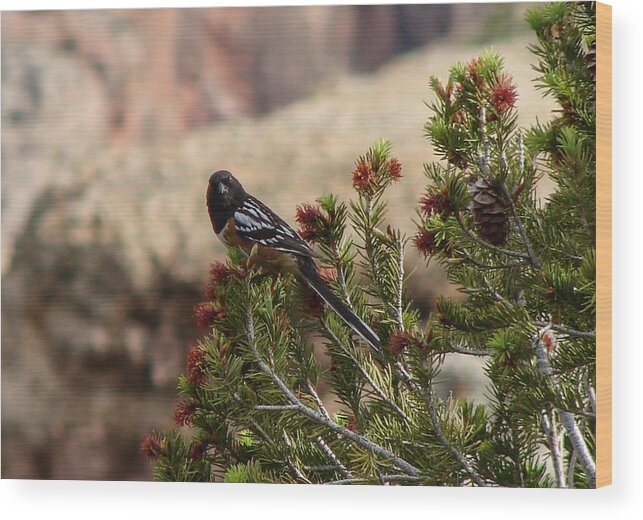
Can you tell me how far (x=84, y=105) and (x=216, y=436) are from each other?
0.71 metres

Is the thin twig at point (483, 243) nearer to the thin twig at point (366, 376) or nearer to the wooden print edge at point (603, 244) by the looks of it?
the wooden print edge at point (603, 244)

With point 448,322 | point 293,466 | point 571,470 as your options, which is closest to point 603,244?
point 448,322

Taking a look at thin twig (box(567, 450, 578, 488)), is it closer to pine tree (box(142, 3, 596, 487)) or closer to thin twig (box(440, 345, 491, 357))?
pine tree (box(142, 3, 596, 487))

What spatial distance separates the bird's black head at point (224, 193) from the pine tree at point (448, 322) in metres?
0.11

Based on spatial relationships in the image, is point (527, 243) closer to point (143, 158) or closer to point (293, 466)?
point (293, 466)

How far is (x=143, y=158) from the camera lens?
259 centimetres

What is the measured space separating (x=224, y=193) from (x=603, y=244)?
724mm

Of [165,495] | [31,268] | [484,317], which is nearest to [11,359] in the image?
[31,268]

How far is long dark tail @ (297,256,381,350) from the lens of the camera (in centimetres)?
245

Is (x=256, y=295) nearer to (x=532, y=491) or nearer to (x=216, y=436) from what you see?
(x=216, y=436)

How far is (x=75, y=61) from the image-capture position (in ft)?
8.59

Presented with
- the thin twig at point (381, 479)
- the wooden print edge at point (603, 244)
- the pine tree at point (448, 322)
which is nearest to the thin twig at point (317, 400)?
the pine tree at point (448, 322)

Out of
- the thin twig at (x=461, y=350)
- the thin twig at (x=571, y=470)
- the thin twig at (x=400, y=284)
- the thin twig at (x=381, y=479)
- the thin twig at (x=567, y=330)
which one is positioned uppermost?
the thin twig at (x=400, y=284)

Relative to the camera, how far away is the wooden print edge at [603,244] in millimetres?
2369
